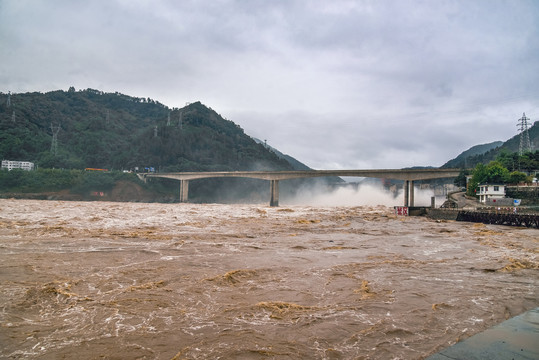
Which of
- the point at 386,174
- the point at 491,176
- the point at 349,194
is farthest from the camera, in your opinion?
the point at 349,194

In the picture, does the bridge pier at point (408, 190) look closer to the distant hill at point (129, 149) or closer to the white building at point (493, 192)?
the white building at point (493, 192)

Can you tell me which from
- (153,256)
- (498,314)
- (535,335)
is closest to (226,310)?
(535,335)

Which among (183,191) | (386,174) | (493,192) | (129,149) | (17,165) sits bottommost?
(183,191)

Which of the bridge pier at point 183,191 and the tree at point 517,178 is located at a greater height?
the tree at point 517,178

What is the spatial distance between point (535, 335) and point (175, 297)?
25.1 feet

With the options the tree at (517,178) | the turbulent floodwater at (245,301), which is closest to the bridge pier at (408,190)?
the tree at (517,178)

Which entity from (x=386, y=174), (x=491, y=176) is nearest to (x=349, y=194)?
(x=386, y=174)

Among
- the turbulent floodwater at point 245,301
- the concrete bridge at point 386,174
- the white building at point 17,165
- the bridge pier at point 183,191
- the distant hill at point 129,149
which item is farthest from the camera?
the distant hill at point 129,149

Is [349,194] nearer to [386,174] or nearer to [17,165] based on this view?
[386,174]

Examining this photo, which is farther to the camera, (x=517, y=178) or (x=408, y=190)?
(x=408, y=190)

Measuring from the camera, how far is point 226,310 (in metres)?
7.75

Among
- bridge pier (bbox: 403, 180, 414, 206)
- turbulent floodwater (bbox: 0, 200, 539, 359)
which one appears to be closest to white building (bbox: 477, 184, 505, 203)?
bridge pier (bbox: 403, 180, 414, 206)

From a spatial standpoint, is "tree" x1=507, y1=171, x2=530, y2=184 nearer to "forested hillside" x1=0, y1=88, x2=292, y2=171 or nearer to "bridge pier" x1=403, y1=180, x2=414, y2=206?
"bridge pier" x1=403, y1=180, x2=414, y2=206

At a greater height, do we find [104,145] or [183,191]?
[104,145]
